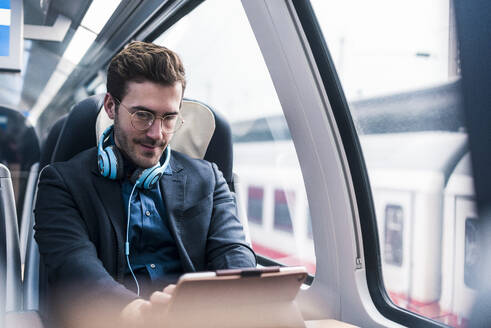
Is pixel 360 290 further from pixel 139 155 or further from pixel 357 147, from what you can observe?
pixel 139 155

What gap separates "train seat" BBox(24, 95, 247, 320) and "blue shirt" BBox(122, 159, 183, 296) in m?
0.29

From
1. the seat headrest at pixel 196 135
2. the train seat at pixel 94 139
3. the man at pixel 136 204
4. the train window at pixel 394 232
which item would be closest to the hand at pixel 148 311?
the man at pixel 136 204

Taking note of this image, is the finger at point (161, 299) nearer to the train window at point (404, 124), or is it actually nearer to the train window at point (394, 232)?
the train window at point (404, 124)

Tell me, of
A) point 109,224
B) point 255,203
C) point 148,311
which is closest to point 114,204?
point 109,224

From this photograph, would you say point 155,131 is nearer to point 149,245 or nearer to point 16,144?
→ point 149,245

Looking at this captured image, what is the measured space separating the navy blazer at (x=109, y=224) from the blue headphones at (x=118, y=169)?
0.04m

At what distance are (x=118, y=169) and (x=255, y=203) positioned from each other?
425 centimetres

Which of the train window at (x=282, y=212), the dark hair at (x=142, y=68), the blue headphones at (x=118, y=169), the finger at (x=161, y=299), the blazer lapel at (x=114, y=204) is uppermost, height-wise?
the dark hair at (x=142, y=68)

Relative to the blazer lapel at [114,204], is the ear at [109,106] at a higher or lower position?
higher

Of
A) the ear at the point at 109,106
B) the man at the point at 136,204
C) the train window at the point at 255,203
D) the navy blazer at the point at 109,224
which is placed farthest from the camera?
the train window at the point at 255,203

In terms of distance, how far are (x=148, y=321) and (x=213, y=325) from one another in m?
0.15

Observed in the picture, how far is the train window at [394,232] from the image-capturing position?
283 centimetres

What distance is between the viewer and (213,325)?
1.08 meters

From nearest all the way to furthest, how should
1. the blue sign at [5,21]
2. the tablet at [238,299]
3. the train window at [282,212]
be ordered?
1. the tablet at [238,299]
2. the blue sign at [5,21]
3. the train window at [282,212]
